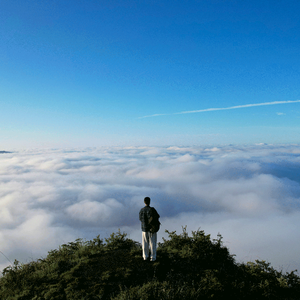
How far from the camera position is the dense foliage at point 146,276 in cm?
668

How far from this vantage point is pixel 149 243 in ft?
28.5

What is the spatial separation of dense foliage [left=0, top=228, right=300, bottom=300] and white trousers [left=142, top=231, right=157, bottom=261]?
0.31 m

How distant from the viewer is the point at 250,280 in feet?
28.5

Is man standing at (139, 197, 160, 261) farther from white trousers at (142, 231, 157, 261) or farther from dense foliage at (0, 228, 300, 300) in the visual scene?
dense foliage at (0, 228, 300, 300)

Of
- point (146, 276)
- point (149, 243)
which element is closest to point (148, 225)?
point (149, 243)

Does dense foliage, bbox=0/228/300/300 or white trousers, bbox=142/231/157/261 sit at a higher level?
white trousers, bbox=142/231/157/261

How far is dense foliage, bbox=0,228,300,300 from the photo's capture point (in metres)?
6.68

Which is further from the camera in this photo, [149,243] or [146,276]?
[149,243]

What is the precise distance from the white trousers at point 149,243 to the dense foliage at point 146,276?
0.31m

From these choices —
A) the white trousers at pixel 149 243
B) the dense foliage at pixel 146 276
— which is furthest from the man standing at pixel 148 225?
the dense foliage at pixel 146 276

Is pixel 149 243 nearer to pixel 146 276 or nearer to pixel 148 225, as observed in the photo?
pixel 148 225

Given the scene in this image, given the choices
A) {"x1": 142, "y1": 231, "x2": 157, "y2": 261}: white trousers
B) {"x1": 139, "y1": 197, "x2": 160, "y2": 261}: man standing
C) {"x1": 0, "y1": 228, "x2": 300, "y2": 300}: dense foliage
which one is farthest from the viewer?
{"x1": 142, "y1": 231, "x2": 157, "y2": 261}: white trousers

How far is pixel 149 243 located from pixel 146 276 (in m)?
1.31

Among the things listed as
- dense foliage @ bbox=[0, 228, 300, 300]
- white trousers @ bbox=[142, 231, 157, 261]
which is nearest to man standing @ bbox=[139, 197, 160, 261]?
white trousers @ bbox=[142, 231, 157, 261]
